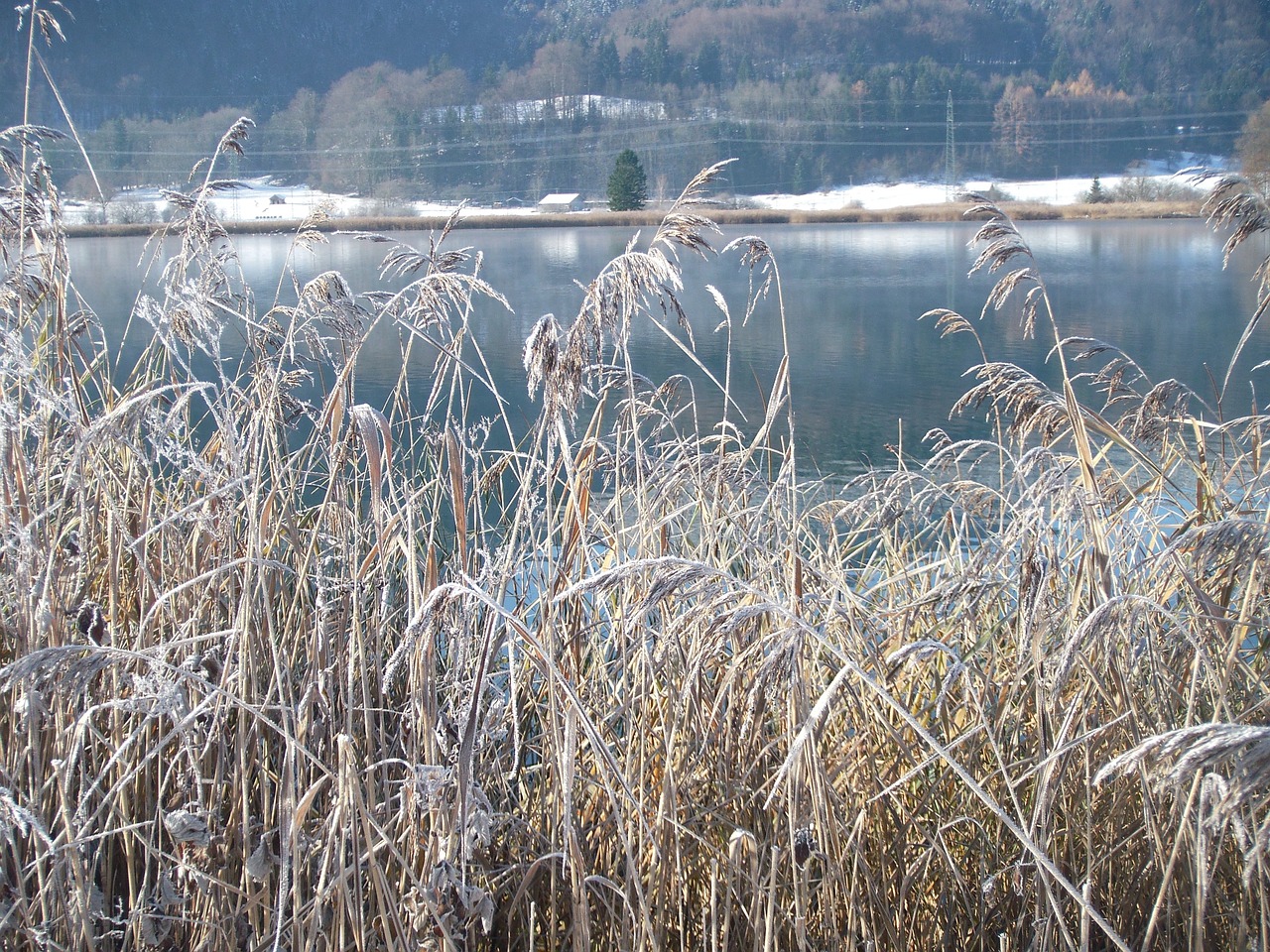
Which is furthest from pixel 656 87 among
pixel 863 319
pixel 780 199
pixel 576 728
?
pixel 576 728

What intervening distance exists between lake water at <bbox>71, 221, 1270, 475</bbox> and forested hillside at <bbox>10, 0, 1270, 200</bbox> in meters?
18.2

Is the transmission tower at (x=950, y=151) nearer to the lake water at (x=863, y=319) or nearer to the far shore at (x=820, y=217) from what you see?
the far shore at (x=820, y=217)

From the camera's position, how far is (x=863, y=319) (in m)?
8.86

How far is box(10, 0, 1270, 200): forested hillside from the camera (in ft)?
128

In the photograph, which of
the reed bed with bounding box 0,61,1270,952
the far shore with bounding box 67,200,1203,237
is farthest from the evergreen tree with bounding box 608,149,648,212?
the reed bed with bounding box 0,61,1270,952

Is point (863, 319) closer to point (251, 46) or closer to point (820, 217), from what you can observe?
point (820, 217)

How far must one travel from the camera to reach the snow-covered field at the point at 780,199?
19.7 m

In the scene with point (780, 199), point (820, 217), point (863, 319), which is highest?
point (780, 199)

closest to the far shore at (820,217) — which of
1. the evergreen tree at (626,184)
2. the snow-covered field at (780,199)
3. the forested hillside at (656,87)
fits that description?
the evergreen tree at (626,184)

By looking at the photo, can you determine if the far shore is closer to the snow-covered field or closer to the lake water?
the snow-covered field

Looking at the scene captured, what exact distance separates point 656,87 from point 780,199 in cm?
2251

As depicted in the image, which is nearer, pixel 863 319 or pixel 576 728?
pixel 576 728

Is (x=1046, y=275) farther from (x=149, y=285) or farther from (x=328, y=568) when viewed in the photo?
(x=328, y=568)

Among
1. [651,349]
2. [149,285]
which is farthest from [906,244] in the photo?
[149,285]
